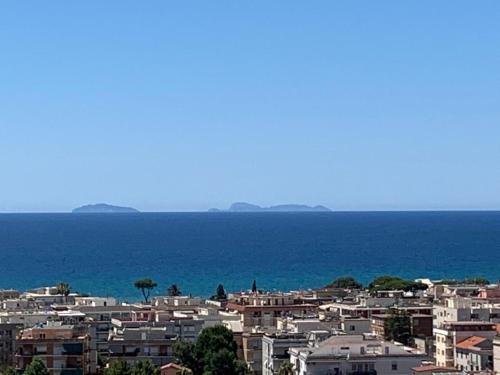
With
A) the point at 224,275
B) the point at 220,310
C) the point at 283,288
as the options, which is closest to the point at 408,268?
the point at 224,275

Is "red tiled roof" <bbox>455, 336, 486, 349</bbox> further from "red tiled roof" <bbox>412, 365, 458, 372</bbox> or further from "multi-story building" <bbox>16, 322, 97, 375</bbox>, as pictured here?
"multi-story building" <bbox>16, 322, 97, 375</bbox>

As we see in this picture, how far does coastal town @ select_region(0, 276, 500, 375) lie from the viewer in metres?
49.2

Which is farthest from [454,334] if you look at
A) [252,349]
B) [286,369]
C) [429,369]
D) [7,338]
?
[7,338]

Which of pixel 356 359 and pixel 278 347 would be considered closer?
pixel 356 359

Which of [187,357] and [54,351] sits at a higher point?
[54,351]

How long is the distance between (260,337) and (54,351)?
10.9 m

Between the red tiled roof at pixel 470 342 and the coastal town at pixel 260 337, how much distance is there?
0.07 m

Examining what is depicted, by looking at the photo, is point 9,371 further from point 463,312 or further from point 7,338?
point 463,312

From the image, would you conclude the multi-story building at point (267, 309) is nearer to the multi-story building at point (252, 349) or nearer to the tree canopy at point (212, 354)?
the multi-story building at point (252, 349)

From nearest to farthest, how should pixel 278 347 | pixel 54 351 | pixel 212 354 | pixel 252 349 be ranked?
pixel 54 351 → pixel 212 354 → pixel 278 347 → pixel 252 349

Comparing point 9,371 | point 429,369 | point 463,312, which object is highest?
point 463,312

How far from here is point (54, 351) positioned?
2098 inches

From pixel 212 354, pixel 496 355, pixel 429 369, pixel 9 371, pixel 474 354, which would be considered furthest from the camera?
pixel 212 354

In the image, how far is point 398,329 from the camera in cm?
6222
